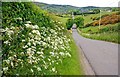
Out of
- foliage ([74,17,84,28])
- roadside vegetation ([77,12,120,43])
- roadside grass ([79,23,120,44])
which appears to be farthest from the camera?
foliage ([74,17,84,28])

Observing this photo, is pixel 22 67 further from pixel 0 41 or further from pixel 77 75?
pixel 77 75

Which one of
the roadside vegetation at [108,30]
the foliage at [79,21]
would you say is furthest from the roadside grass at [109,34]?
the foliage at [79,21]

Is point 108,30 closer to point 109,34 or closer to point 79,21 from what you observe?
point 109,34

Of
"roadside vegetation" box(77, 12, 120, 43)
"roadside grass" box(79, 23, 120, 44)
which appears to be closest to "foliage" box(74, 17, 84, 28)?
"roadside vegetation" box(77, 12, 120, 43)

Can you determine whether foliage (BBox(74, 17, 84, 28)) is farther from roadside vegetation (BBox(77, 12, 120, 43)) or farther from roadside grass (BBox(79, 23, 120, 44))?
roadside grass (BBox(79, 23, 120, 44))

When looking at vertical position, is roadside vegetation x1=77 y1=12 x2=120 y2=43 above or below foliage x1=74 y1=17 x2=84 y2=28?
above

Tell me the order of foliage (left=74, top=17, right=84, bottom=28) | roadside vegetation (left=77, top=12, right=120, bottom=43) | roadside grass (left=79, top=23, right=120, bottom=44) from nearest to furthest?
roadside grass (left=79, top=23, right=120, bottom=44), roadside vegetation (left=77, top=12, right=120, bottom=43), foliage (left=74, top=17, right=84, bottom=28)

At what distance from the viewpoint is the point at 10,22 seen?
1052 cm

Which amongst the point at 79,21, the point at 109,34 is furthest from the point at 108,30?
the point at 79,21

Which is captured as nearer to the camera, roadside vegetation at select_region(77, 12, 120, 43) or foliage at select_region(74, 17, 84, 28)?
roadside vegetation at select_region(77, 12, 120, 43)

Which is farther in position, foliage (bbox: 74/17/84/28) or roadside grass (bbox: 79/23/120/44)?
foliage (bbox: 74/17/84/28)

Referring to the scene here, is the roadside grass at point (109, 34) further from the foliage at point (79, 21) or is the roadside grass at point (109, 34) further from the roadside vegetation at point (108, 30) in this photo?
the foliage at point (79, 21)

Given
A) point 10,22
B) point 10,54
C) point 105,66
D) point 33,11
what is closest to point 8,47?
point 10,54

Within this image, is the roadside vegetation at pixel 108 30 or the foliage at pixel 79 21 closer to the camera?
the roadside vegetation at pixel 108 30
